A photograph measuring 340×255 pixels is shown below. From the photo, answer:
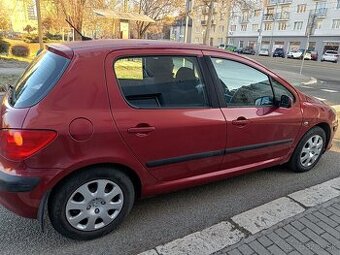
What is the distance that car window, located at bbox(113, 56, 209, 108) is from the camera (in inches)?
103

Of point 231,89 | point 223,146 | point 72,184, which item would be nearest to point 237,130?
point 223,146

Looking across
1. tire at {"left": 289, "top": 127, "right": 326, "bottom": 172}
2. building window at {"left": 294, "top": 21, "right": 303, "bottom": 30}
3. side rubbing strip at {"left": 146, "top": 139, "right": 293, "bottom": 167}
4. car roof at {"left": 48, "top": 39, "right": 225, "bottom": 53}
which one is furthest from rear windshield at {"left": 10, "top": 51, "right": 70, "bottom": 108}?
building window at {"left": 294, "top": 21, "right": 303, "bottom": 30}

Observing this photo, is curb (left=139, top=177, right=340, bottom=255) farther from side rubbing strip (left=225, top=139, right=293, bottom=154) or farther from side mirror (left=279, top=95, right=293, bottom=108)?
side mirror (left=279, top=95, right=293, bottom=108)

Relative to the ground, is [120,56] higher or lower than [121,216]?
higher

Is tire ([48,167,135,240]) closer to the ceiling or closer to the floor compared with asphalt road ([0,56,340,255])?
closer to the ceiling

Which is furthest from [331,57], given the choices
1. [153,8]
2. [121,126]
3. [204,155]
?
[121,126]

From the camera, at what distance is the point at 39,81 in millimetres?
2461

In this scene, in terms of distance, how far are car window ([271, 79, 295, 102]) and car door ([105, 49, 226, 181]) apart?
0.89 m

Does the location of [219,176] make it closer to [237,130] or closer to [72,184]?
[237,130]

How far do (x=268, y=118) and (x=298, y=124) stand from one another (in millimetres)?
552

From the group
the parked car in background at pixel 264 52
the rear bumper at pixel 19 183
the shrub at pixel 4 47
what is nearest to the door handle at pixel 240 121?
the rear bumper at pixel 19 183

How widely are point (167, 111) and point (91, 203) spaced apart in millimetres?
993

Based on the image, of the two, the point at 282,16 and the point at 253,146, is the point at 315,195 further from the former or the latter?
the point at 282,16

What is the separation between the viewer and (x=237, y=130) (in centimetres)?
311
